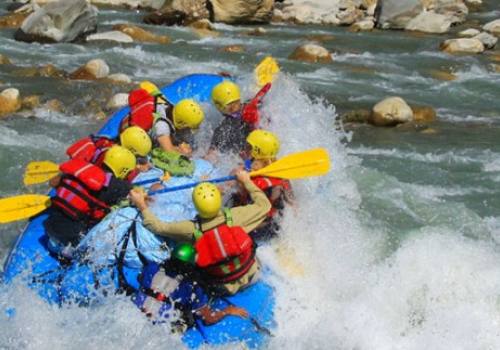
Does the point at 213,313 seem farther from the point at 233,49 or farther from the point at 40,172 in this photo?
the point at 233,49

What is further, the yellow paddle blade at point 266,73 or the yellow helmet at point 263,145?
the yellow paddle blade at point 266,73

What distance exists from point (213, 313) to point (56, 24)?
8.86m

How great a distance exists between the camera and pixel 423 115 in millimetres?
8602

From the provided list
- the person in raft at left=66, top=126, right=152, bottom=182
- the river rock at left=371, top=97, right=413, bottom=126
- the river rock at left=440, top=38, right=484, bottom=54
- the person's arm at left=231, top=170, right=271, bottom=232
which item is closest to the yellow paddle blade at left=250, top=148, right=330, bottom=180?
the person's arm at left=231, top=170, right=271, bottom=232

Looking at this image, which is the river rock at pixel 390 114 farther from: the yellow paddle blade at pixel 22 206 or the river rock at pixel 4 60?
the river rock at pixel 4 60

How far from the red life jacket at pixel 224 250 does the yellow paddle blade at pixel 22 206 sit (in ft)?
4.19

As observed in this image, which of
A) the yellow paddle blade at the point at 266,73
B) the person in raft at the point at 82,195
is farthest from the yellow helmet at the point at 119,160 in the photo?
the yellow paddle blade at the point at 266,73

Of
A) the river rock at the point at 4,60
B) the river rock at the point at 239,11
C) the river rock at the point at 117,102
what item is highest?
the river rock at the point at 117,102

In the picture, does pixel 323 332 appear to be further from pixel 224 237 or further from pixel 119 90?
pixel 119 90

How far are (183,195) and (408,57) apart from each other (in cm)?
854

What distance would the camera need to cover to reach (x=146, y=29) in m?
13.0

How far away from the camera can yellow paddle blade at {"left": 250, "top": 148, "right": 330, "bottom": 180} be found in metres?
4.25

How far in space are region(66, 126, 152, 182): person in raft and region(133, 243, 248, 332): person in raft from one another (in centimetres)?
84

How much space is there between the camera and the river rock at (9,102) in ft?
26.2
